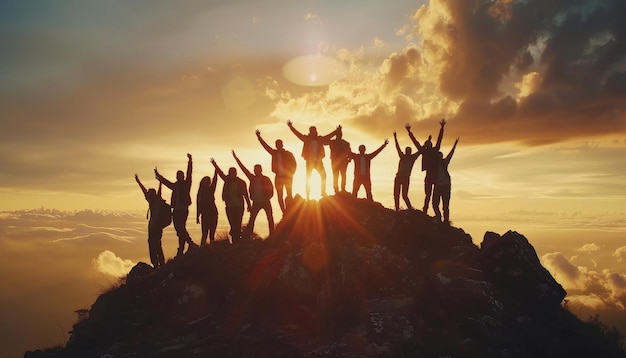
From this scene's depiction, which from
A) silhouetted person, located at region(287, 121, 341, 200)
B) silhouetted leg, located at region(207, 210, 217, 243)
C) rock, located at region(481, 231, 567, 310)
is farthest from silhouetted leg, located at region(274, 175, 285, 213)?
rock, located at region(481, 231, 567, 310)

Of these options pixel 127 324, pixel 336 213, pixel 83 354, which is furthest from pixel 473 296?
pixel 83 354

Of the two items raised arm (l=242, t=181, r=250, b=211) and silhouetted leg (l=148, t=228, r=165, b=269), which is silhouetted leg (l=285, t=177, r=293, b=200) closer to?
raised arm (l=242, t=181, r=250, b=211)

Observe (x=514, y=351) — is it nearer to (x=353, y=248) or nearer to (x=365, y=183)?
(x=353, y=248)

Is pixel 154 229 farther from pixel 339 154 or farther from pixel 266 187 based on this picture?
pixel 339 154

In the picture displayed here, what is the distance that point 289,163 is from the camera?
2162cm

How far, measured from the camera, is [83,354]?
1833 cm

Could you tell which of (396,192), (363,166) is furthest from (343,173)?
(396,192)

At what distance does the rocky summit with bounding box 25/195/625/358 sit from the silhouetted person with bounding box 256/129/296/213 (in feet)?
7.32

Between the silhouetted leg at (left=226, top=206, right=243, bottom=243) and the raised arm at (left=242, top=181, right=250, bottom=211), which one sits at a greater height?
the raised arm at (left=242, top=181, right=250, bottom=211)

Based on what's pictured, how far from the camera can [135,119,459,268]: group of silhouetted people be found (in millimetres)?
21281

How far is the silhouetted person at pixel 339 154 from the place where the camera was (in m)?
23.1

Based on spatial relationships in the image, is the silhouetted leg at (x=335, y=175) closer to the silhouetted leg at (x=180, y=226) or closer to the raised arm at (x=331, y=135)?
the raised arm at (x=331, y=135)

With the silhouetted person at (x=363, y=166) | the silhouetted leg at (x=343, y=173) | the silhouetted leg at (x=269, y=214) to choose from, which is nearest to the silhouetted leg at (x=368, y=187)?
the silhouetted person at (x=363, y=166)

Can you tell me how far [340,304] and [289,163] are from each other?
20.8 feet
